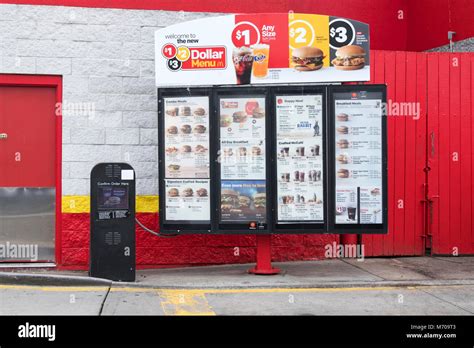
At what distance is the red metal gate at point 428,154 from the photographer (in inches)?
423

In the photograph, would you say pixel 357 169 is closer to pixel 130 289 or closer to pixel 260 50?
pixel 260 50

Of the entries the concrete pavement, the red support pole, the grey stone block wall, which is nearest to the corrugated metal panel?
the concrete pavement

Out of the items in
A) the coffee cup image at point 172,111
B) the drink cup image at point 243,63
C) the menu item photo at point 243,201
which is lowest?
the menu item photo at point 243,201

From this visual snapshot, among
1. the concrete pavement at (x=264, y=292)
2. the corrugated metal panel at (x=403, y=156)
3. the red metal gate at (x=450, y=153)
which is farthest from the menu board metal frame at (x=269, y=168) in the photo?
the red metal gate at (x=450, y=153)

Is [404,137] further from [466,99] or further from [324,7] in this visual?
[324,7]

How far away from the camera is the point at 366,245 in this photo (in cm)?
1078

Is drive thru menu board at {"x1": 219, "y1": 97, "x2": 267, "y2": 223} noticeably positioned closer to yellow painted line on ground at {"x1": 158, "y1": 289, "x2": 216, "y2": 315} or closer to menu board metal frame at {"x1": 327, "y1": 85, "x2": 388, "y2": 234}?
menu board metal frame at {"x1": 327, "y1": 85, "x2": 388, "y2": 234}

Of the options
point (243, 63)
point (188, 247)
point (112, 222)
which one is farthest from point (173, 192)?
point (243, 63)

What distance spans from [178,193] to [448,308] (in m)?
3.97

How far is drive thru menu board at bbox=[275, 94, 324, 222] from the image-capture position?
30.2ft

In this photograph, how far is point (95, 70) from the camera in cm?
1010

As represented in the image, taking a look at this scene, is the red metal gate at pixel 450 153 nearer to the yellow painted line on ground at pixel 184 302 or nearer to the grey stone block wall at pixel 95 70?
the grey stone block wall at pixel 95 70

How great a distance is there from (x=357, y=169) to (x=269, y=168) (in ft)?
4.18

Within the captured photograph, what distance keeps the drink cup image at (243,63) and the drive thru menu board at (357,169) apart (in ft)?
4.69
